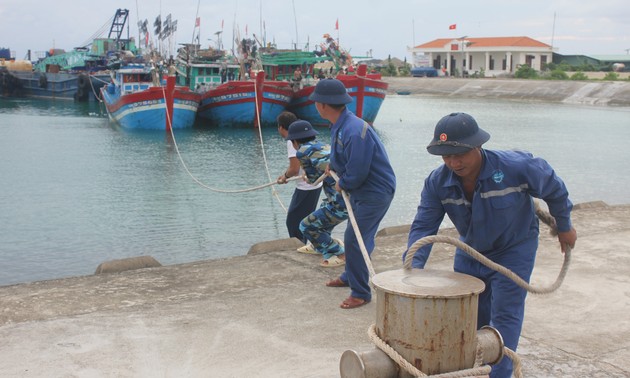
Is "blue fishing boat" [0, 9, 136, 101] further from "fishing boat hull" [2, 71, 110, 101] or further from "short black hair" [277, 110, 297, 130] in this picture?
"short black hair" [277, 110, 297, 130]

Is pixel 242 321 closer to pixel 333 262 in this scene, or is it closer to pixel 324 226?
pixel 324 226

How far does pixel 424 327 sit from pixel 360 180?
97.5 inches

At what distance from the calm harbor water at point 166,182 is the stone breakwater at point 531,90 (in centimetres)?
1551

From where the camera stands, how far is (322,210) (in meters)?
6.12

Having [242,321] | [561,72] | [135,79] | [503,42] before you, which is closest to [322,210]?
[242,321]

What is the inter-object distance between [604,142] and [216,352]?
26.1 m

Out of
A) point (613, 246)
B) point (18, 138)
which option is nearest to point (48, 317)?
point (613, 246)

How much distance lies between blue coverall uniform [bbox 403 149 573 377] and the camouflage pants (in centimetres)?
249

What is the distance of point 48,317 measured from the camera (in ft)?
16.4

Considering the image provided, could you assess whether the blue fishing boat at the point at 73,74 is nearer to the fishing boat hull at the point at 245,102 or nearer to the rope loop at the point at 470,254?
the fishing boat hull at the point at 245,102

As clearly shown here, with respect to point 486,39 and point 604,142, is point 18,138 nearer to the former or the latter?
point 604,142

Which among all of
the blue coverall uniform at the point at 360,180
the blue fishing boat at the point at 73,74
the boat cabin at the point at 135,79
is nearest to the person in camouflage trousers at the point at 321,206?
the blue coverall uniform at the point at 360,180

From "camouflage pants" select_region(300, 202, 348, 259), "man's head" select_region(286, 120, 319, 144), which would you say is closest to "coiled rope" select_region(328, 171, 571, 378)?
"camouflage pants" select_region(300, 202, 348, 259)

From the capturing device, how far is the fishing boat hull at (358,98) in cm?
3406
